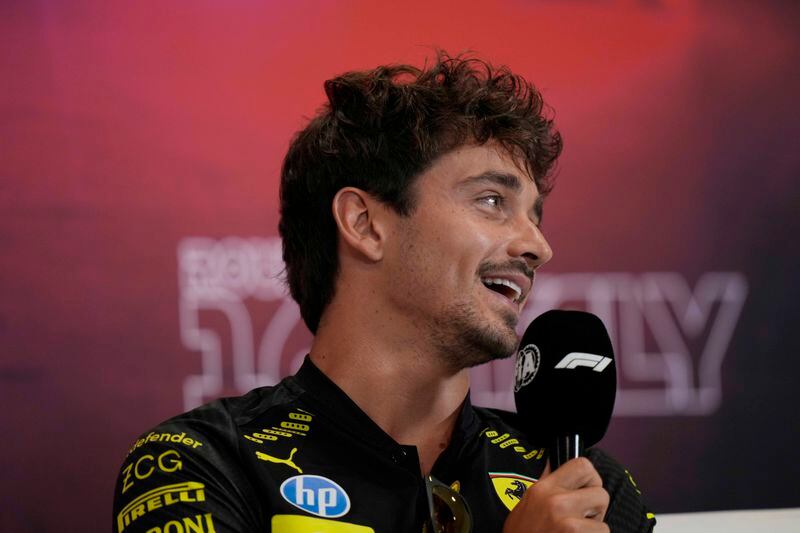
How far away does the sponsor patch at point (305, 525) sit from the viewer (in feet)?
5.15

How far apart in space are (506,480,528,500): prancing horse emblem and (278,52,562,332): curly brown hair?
0.47 m

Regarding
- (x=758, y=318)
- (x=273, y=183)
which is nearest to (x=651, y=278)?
(x=758, y=318)

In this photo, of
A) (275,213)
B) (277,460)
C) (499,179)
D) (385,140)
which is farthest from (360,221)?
(275,213)

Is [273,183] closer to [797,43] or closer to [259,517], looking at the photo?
[259,517]

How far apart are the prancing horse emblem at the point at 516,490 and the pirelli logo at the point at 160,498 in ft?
1.71

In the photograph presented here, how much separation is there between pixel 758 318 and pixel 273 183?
4.11ft

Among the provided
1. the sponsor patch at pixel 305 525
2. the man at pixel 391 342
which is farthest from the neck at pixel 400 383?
the sponsor patch at pixel 305 525

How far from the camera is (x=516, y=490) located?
1.78 m

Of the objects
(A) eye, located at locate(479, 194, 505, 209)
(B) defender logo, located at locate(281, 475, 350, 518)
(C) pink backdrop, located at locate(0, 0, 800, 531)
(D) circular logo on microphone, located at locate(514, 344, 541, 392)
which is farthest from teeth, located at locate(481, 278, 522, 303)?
(C) pink backdrop, located at locate(0, 0, 800, 531)

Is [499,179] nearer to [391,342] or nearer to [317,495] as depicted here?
[391,342]

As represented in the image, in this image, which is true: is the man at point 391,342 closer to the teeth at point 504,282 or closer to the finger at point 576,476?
the teeth at point 504,282

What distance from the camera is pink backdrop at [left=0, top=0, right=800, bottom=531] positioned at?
7.88ft

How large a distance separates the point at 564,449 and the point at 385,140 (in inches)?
29.9

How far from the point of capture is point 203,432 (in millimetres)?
1666
